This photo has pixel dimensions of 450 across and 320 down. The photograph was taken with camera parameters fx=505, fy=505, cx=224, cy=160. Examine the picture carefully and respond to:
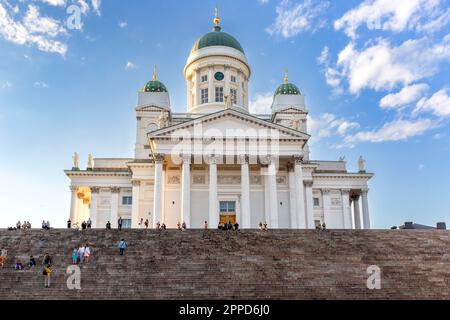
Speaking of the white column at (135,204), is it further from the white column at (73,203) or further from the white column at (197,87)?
the white column at (197,87)

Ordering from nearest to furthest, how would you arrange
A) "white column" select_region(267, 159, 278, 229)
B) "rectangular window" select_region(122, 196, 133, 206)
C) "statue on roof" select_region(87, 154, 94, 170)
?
"white column" select_region(267, 159, 278, 229)
"rectangular window" select_region(122, 196, 133, 206)
"statue on roof" select_region(87, 154, 94, 170)

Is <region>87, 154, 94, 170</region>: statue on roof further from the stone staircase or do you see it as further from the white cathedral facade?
the stone staircase

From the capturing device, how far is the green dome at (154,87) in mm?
53812

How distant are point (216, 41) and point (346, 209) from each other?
22643 mm

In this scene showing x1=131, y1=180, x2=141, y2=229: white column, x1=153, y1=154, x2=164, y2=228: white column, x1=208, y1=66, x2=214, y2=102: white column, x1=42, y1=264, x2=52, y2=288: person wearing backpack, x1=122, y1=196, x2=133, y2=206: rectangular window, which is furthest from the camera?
x1=208, y1=66, x2=214, y2=102: white column

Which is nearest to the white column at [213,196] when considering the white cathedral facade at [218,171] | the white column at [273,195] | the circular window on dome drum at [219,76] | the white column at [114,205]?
the white cathedral facade at [218,171]

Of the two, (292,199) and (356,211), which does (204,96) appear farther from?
(356,211)

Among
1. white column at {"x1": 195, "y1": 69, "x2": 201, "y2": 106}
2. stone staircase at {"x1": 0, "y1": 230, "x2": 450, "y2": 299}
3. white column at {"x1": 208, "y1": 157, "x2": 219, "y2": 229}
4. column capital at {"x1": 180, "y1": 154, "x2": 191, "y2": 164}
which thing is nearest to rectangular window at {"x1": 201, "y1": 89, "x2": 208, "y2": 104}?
white column at {"x1": 195, "y1": 69, "x2": 201, "y2": 106}

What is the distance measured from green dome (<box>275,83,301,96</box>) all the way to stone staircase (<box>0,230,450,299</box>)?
28.1 meters

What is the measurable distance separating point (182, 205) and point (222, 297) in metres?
17.1

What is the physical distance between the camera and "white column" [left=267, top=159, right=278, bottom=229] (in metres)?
37.7

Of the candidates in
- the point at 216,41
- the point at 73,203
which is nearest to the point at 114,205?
the point at 73,203
